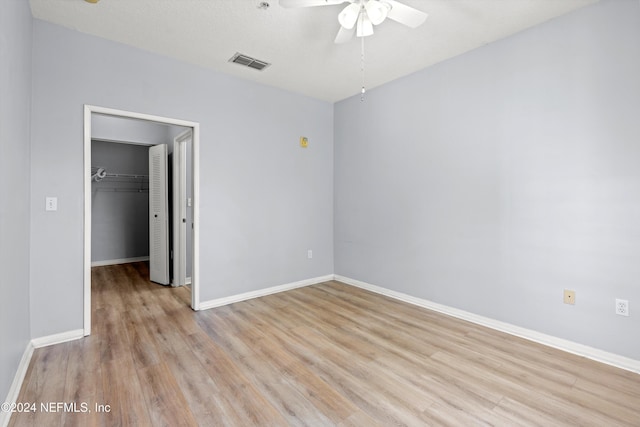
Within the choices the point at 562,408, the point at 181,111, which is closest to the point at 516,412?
the point at 562,408

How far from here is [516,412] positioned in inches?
68.5

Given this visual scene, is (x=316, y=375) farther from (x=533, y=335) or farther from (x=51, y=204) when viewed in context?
(x=51, y=204)

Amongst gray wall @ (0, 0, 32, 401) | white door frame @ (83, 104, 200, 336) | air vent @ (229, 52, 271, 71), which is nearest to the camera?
gray wall @ (0, 0, 32, 401)

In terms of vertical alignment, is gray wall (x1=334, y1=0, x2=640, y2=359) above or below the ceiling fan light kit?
below

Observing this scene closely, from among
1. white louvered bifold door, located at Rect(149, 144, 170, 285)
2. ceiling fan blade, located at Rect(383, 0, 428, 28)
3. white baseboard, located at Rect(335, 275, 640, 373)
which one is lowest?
white baseboard, located at Rect(335, 275, 640, 373)

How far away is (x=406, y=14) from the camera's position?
1.99 m

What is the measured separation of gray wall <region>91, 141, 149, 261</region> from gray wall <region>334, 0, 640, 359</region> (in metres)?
4.95

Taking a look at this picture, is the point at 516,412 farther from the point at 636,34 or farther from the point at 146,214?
the point at 146,214

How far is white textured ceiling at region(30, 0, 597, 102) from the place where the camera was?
2336mm

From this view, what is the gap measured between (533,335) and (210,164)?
3557 mm

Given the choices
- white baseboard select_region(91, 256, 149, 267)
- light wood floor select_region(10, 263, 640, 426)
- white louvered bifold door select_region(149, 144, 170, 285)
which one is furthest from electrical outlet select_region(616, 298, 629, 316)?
white baseboard select_region(91, 256, 149, 267)

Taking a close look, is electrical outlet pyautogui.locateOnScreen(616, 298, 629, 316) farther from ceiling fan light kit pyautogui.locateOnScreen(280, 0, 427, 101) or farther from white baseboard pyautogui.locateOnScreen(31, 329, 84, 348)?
white baseboard pyautogui.locateOnScreen(31, 329, 84, 348)

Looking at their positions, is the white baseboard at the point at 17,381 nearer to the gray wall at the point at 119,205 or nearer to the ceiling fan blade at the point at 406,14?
the ceiling fan blade at the point at 406,14

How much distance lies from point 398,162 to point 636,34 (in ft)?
6.95
